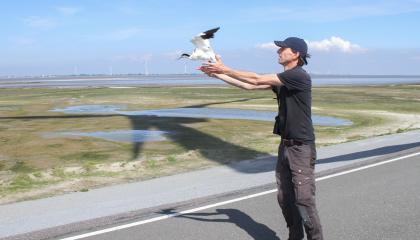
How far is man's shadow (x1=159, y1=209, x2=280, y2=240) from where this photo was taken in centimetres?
679

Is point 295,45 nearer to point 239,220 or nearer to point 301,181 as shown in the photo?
point 301,181

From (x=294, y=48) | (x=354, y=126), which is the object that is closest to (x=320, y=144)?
(x=354, y=126)

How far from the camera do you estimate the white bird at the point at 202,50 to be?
586 centimetres

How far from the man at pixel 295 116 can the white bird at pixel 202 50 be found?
30 centimetres

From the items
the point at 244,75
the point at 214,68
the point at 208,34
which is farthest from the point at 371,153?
the point at 214,68

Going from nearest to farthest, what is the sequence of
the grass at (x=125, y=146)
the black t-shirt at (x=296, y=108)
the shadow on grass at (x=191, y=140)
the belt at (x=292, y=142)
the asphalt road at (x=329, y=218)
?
the black t-shirt at (x=296, y=108) → the belt at (x=292, y=142) → the asphalt road at (x=329, y=218) → the grass at (x=125, y=146) → the shadow on grass at (x=191, y=140)

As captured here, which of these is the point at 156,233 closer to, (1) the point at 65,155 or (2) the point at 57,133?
(1) the point at 65,155

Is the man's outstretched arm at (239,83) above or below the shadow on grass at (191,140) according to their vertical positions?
above

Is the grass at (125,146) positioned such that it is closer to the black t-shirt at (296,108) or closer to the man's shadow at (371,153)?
the man's shadow at (371,153)

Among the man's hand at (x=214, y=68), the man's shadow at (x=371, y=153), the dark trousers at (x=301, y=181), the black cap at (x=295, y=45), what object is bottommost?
the man's shadow at (x=371, y=153)

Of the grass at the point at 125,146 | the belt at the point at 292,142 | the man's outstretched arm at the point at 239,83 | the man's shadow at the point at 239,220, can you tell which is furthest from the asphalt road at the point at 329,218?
the grass at the point at 125,146

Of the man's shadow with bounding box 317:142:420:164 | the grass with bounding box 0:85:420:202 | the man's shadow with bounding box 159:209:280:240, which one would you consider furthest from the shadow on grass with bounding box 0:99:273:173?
the man's shadow with bounding box 159:209:280:240

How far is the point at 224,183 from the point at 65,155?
541 cm

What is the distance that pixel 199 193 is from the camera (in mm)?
9195
